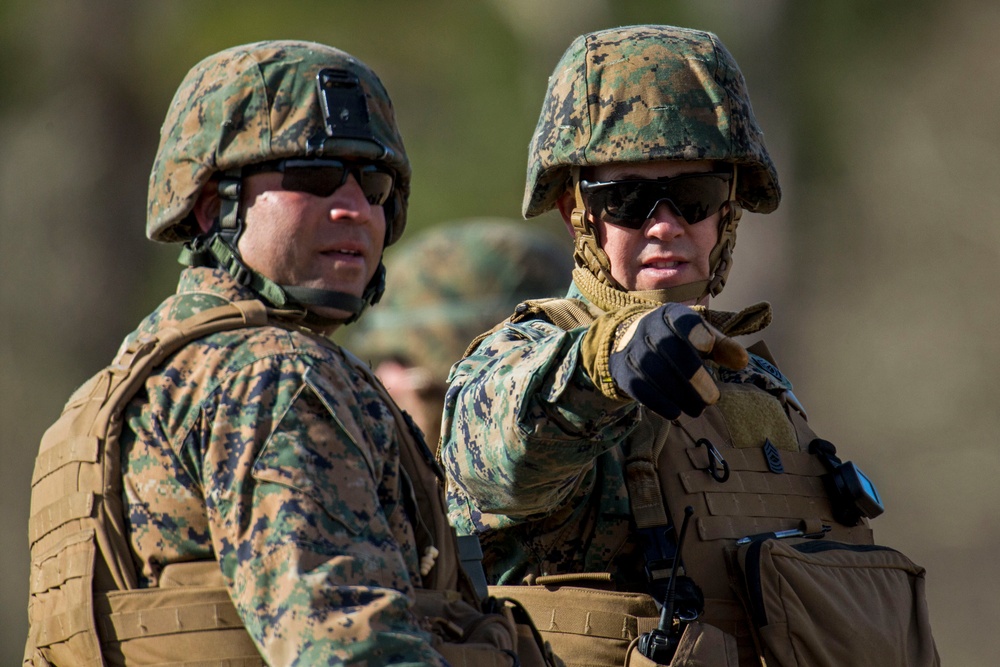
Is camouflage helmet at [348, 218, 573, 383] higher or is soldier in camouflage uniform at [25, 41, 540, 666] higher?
soldier in camouflage uniform at [25, 41, 540, 666]

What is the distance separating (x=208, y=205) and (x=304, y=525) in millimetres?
916

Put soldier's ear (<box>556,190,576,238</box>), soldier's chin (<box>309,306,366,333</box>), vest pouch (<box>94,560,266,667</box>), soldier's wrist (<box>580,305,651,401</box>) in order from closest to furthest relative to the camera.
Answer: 1. vest pouch (<box>94,560,266,667</box>)
2. soldier's wrist (<box>580,305,651,401</box>)
3. soldier's chin (<box>309,306,366,333</box>)
4. soldier's ear (<box>556,190,576,238</box>)

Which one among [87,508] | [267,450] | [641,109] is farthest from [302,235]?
[641,109]

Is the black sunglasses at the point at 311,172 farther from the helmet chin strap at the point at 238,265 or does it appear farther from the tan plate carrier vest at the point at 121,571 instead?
the tan plate carrier vest at the point at 121,571

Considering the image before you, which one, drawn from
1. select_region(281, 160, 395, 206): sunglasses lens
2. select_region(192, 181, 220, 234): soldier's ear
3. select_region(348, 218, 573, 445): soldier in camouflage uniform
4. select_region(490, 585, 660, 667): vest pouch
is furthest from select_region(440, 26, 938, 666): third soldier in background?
select_region(348, 218, 573, 445): soldier in camouflage uniform

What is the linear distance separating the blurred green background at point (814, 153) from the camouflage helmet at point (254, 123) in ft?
28.3

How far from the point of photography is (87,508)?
10.8ft

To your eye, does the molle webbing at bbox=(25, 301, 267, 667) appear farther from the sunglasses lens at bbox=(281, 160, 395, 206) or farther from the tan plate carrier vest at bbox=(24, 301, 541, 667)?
the sunglasses lens at bbox=(281, 160, 395, 206)

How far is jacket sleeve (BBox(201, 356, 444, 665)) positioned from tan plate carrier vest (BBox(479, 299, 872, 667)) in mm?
1141

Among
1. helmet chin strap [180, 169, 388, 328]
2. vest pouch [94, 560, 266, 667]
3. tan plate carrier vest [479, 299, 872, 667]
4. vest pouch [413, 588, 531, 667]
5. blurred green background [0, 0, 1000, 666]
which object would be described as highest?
helmet chin strap [180, 169, 388, 328]

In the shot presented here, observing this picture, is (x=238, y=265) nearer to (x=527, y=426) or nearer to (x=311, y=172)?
(x=311, y=172)

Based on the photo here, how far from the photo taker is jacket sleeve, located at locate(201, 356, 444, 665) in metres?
3.08

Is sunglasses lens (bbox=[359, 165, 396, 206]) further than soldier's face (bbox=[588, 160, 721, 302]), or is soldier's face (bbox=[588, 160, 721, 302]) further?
soldier's face (bbox=[588, 160, 721, 302])

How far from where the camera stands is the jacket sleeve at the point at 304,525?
308 centimetres
